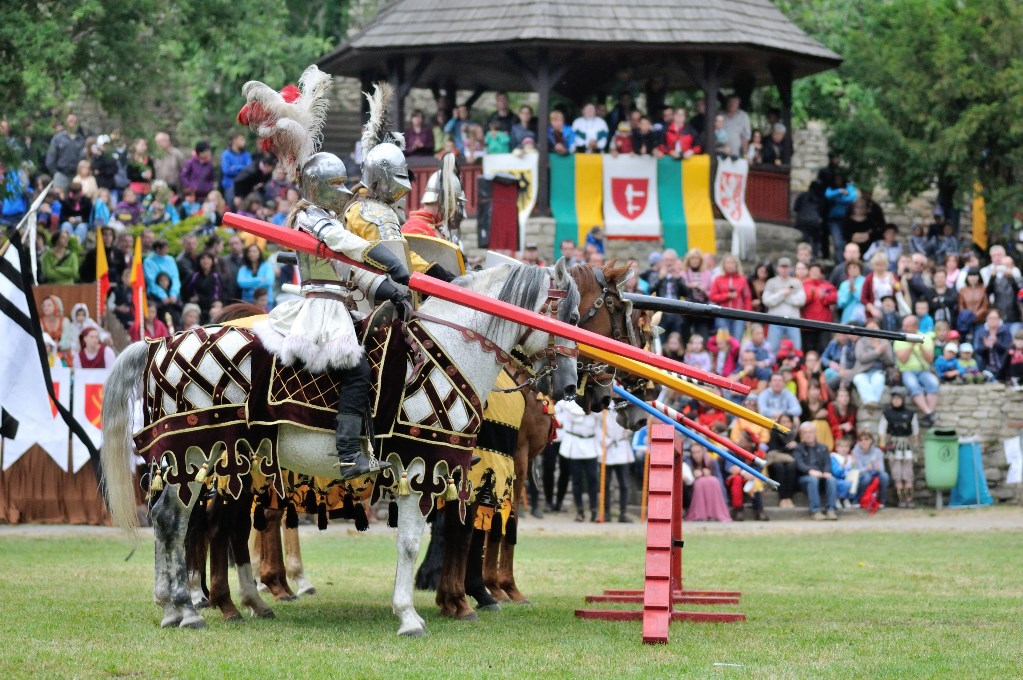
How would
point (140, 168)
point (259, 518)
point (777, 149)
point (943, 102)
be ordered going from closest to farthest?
1. point (259, 518)
2. point (140, 168)
3. point (943, 102)
4. point (777, 149)

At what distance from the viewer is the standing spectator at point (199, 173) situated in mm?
26094

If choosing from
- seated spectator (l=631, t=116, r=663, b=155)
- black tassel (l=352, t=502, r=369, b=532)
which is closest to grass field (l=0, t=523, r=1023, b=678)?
black tassel (l=352, t=502, r=369, b=532)

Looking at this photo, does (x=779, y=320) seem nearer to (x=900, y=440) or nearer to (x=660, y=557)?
(x=660, y=557)

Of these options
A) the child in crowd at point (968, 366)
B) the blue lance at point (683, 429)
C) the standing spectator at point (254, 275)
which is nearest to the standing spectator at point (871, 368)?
the child in crowd at point (968, 366)

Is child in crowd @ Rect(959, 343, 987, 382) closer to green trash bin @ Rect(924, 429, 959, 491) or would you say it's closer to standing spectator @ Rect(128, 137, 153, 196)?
green trash bin @ Rect(924, 429, 959, 491)

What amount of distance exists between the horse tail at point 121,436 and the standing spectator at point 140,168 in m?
15.0

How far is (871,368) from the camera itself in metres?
21.7

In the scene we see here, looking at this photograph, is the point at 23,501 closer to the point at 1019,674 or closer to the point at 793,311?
the point at 793,311

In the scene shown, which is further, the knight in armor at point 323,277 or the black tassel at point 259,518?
the black tassel at point 259,518

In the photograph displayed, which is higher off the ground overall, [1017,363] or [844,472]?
[1017,363]

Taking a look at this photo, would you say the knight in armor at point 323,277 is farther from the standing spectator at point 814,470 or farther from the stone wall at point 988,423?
the stone wall at point 988,423

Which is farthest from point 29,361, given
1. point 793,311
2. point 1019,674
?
point 793,311

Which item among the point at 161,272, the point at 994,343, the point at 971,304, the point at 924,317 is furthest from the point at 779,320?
the point at 971,304

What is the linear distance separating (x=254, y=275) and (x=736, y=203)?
30.3 ft
